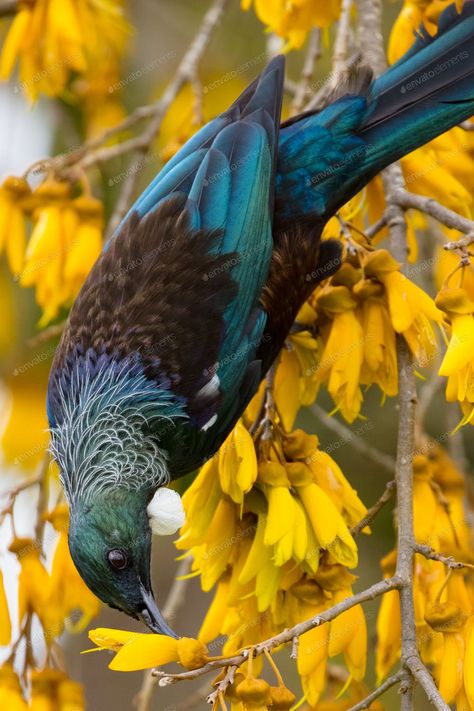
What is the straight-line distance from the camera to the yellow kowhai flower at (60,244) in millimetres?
2648

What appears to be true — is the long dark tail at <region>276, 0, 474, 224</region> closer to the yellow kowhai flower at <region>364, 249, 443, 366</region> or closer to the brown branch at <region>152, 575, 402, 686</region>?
the yellow kowhai flower at <region>364, 249, 443, 366</region>

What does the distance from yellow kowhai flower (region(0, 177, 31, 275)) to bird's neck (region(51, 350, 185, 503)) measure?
0.50 m

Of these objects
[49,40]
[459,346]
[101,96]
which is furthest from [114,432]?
[101,96]

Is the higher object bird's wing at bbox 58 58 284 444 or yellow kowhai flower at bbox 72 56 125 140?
yellow kowhai flower at bbox 72 56 125 140

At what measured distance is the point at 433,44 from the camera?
2.57 metres

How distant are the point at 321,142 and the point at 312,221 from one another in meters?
0.19

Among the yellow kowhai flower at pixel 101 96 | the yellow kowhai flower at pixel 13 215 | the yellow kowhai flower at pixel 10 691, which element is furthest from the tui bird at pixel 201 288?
the yellow kowhai flower at pixel 101 96

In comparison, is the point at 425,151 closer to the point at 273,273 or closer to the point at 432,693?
the point at 273,273

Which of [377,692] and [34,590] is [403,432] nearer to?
[377,692]

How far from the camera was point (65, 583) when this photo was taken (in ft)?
7.72

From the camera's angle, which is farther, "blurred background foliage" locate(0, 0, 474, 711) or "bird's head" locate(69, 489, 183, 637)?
"blurred background foliage" locate(0, 0, 474, 711)

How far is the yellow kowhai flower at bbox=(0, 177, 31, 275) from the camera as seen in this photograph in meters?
2.73

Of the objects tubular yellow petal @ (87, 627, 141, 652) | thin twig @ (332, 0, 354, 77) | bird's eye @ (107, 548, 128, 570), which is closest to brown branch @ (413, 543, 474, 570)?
tubular yellow petal @ (87, 627, 141, 652)

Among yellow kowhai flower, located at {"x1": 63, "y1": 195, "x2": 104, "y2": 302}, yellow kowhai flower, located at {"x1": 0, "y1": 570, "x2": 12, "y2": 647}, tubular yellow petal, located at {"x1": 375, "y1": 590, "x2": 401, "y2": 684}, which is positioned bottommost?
tubular yellow petal, located at {"x1": 375, "y1": 590, "x2": 401, "y2": 684}
